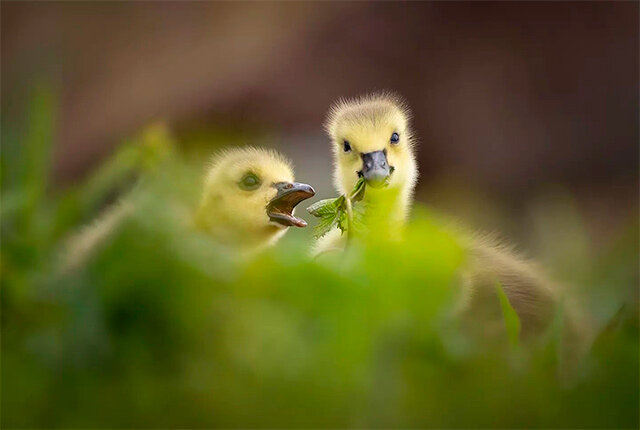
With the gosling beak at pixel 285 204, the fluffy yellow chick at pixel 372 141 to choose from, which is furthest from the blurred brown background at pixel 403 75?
the gosling beak at pixel 285 204

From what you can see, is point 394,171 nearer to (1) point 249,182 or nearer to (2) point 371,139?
(2) point 371,139

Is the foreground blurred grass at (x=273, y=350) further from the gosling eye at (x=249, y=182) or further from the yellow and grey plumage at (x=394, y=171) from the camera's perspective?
the gosling eye at (x=249, y=182)

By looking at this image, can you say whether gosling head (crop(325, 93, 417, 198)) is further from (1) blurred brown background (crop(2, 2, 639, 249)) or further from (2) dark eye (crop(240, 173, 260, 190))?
(1) blurred brown background (crop(2, 2, 639, 249))

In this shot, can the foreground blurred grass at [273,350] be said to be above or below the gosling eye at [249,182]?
below

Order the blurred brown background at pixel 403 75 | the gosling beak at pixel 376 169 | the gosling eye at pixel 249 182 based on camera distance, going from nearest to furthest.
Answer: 1. the gosling beak at pixel 376 169
2. the gosling eye at pixel 249 182
3. the blurred brown background at pixel 403 75

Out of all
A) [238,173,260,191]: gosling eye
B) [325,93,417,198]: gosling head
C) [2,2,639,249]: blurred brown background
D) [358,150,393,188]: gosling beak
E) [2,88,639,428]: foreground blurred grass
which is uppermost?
[2,2,639,249]: blurred brown background

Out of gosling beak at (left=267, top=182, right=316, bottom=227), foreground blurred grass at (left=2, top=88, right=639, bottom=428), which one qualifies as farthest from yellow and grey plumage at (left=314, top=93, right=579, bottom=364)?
foreground blurred grass at (left=2, top=88, right=639, bottom=428)
